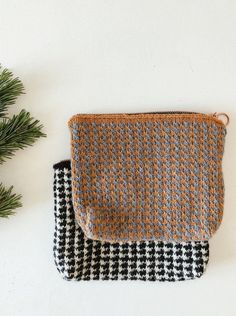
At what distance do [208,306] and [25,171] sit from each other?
527 mm

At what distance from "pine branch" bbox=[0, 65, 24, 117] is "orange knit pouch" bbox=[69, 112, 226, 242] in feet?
0.49

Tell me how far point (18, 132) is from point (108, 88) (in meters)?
0.22

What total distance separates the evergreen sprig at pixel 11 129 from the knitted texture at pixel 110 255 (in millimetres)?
92

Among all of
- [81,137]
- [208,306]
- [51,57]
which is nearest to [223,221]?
[208,306]

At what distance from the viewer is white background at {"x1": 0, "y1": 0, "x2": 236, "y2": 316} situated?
2.86 feet

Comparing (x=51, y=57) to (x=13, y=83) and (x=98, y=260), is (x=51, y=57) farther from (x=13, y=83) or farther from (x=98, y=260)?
(x=98, y=260)

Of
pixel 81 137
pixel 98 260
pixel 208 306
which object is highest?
pixel 81 137

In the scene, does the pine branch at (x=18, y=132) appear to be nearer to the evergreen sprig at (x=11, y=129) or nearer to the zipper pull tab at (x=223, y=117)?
the evergreen sprig at (x=11, y=129)

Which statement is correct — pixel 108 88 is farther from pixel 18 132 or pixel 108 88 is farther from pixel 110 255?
pixel 110 255

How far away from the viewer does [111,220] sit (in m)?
0.86

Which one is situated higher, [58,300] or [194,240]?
[194,240]

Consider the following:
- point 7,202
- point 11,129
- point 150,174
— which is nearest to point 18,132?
point 11,129

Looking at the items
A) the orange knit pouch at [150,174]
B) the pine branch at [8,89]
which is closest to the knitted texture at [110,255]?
the orange knit pouch at [150,174]

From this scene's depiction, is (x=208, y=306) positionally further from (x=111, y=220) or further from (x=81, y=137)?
(x=81, y=137)
